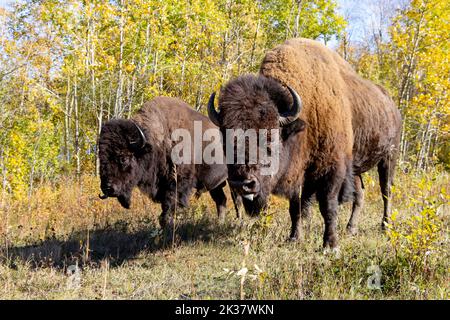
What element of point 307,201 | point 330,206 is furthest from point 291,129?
point 307,201

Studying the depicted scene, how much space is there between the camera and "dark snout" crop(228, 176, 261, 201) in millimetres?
4102

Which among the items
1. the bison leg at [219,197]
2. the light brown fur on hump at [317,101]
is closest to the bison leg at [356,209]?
the light brown fur on hump at [317,101]

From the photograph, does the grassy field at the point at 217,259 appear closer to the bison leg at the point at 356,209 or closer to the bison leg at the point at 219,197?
the bison leg at the point at 356,209

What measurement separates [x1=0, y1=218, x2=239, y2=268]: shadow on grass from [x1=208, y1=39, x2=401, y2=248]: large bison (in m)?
1.67

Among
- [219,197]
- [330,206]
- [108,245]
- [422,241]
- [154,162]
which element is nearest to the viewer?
[422,241]

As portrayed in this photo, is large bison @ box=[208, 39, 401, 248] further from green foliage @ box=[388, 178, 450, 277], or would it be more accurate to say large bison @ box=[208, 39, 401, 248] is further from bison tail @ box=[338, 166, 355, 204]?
green foliage @ box=[388, 178, 450, 277]

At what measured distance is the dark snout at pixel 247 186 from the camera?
4.10 m

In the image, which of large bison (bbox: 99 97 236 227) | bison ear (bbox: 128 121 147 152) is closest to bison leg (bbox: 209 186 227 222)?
large bison (bbox: 99 97 236 227)

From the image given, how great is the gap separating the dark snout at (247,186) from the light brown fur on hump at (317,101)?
3.38 ft

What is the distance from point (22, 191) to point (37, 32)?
10721mm

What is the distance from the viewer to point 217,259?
533cm

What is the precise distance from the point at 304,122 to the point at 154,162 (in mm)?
3356

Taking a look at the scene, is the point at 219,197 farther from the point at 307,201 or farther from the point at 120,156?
the point at 307,201

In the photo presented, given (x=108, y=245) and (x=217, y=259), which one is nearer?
(x=217, y=259)
